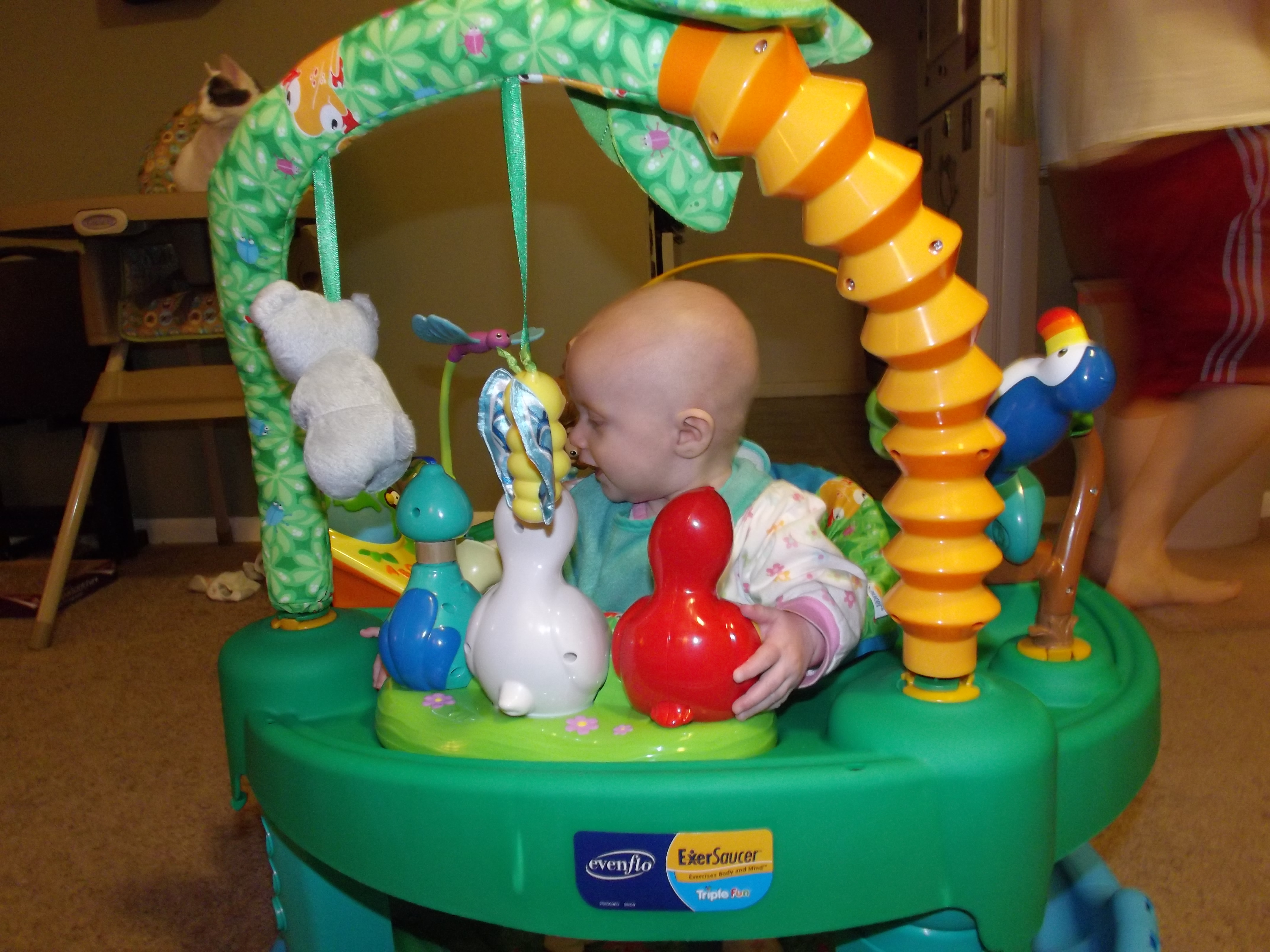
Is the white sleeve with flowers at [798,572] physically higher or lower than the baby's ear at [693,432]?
lower

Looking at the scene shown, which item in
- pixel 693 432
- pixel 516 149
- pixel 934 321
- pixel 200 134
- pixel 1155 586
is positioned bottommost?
pixel 1155 586

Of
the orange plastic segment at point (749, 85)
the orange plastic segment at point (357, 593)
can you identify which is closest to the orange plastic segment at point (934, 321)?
the orange plastic segment at point (749, 85)

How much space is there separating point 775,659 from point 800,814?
96 mm

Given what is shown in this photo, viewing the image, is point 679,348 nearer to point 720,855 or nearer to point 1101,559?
point 720,855

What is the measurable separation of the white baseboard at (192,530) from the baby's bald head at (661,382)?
64.5 inches

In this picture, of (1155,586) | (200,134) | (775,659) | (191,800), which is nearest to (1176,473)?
(1155,586)

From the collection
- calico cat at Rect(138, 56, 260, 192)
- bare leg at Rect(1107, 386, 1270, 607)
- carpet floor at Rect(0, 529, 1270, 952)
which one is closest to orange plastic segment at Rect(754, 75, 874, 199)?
carpet floor at Rect(0, 529, 1270, 952)

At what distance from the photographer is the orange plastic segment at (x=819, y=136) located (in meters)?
0.48

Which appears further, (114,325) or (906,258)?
(114,325)

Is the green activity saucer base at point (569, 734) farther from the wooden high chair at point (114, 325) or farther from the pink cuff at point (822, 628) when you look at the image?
the wooden high chair at point (114, 325)

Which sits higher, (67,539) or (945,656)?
(945,656)

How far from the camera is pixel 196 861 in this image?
0.95 m

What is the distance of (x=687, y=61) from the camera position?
521 mm

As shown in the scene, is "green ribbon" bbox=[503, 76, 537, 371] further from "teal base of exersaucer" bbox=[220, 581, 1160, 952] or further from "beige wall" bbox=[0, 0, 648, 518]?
"beige wall" bbox=[0, 0, 648, 518]
